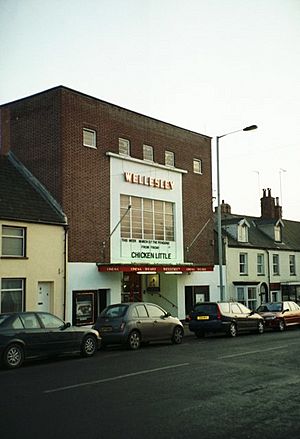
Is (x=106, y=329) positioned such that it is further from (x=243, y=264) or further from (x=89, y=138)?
(x=243, y=264)

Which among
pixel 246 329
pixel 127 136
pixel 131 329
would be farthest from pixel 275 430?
pixel 127 136

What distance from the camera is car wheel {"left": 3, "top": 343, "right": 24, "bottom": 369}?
43.3ft

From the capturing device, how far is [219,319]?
21516 millimetres

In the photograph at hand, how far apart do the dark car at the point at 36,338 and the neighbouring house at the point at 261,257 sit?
19.1 metres

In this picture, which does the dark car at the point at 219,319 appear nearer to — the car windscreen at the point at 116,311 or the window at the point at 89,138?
the car windscreen at the point at 116,311

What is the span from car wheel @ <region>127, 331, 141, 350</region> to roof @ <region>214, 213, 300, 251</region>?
17.7 m

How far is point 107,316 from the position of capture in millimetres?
18000

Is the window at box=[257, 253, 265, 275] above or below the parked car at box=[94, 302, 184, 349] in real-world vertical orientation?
above

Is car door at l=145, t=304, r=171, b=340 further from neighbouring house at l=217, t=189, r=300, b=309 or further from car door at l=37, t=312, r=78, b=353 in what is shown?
neighbouring house at l=217, t=189, r=300, b=309

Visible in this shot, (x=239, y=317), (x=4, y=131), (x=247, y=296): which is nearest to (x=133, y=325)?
(x=239, y=317)

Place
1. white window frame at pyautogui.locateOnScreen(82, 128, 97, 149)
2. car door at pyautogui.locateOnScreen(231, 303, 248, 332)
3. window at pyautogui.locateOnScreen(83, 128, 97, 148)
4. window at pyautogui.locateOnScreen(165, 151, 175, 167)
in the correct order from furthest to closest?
window at pyautogui.locateOnScreen(165, 151, 175, 167) < window at pyautogui.locateOnScreen(83, 128, 97, 148) < white window frame at pyautogui.locateOnScreen(82, 128, 97, 149) < car door at pyautogui.locateOnScreen(231, 303, 248, 332)

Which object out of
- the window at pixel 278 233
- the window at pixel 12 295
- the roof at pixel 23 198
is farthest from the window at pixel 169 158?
the window at pixel 278 233

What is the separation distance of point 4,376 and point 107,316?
6273mm

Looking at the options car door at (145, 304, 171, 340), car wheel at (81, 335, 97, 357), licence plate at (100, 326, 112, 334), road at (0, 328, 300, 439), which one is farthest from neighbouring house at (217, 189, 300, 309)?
road at (0, 328, 300, 439)
